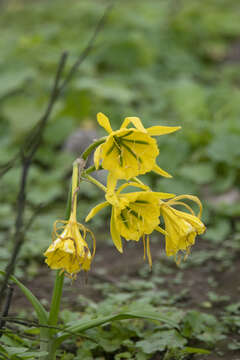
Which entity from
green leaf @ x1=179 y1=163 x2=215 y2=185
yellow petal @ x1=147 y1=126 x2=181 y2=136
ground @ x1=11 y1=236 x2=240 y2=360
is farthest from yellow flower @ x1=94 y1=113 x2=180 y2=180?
green leaf @ x1=179 y1=163 x2=215 y2=185

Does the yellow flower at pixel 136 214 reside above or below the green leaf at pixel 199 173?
below

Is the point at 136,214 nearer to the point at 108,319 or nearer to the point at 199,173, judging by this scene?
the point at 108,319

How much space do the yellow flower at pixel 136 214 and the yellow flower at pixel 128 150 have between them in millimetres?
76

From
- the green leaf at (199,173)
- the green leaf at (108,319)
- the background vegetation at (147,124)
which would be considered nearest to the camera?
the green leaf at (108,319)

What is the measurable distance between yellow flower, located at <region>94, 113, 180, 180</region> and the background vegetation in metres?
0.32

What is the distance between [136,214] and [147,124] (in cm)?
299

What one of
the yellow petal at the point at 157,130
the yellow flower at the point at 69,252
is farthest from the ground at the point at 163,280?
the yellow petal at the point at 157,130

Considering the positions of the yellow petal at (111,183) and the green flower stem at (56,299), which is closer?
the yellow petal at (111,183)

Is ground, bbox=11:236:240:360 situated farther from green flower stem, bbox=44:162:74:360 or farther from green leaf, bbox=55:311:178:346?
green flower stem, bbox=44:162:74:360

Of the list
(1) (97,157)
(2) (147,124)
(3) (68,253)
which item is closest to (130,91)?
(2) (147,124)

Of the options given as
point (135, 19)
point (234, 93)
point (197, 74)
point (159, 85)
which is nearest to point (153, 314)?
point (234, 93)

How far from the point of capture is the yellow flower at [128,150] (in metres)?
1.60

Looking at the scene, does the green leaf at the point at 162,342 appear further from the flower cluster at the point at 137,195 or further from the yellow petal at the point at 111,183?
the yellow petal at the point at 111,183

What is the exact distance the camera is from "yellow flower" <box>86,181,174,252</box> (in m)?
1.56
